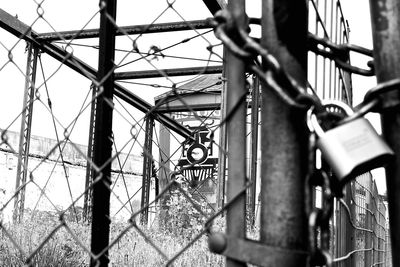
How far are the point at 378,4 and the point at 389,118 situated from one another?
0.50ft

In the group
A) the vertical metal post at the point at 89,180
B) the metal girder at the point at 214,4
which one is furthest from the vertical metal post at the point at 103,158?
the vertical metal post at the point at 89,180

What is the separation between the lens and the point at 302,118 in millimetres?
627

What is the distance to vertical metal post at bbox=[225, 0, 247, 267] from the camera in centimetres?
68

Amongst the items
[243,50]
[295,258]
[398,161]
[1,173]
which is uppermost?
[1,173]

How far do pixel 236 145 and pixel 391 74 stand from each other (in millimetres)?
229

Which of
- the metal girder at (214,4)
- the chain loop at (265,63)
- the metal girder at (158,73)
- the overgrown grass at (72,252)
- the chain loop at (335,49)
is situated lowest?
the overgrown grass at (72,252)

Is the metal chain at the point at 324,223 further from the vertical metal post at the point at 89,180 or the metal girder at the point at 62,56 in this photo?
the vertical metal post at the point at 89,180

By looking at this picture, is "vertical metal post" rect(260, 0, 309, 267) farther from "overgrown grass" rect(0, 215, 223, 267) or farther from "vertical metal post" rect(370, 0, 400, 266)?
"overgrown grass" rect(0, 215, 223, 267)

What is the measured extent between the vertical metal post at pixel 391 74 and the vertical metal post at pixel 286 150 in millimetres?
98

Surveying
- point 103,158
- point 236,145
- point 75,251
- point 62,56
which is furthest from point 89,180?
point 236,145

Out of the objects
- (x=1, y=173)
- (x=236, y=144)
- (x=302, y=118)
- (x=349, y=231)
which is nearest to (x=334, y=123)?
(x=302, y=118)

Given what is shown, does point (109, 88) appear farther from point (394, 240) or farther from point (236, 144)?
point (394, 240)

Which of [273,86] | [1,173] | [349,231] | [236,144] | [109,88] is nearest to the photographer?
[273,86]

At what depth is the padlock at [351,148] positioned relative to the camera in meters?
0.58
